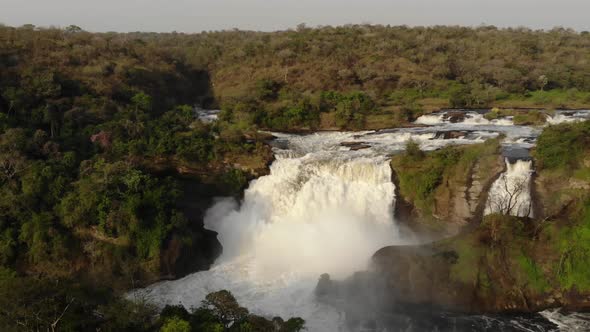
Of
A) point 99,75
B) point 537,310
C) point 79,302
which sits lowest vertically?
point 537,310

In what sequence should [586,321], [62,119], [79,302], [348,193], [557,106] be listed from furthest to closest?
1. [557,106]
2. [62,119]
3. [348,193]
4. [586,321]
5. [79,302]

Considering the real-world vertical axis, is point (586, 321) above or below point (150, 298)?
above

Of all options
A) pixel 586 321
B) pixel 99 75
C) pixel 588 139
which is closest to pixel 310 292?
pixel 586 321

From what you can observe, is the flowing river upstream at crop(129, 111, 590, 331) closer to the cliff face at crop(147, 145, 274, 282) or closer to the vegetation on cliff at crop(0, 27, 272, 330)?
the cliff face at crop(147, 145, 274, 282)

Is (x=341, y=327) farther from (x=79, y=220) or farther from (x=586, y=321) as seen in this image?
(x=79, y=220)

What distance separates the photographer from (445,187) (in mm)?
21484

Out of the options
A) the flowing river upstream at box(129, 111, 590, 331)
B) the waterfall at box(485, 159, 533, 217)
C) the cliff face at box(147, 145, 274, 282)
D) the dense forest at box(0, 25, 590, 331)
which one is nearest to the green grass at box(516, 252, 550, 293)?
the flowing river upstream at box(129, 111, 590, 331)

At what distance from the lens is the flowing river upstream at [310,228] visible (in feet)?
59.5

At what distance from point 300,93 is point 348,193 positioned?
21.1 m

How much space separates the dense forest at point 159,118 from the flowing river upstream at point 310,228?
113 cm

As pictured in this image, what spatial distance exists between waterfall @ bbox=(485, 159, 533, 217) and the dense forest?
36.1 ft

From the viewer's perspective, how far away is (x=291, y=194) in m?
23.6

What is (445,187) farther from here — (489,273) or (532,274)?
(532,274)

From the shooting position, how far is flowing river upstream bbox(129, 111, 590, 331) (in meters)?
18.1
